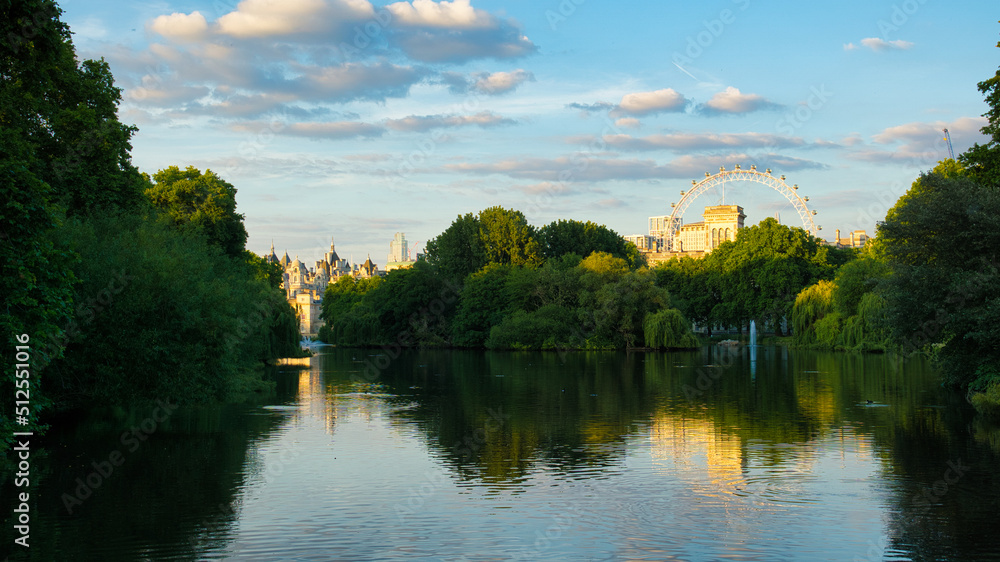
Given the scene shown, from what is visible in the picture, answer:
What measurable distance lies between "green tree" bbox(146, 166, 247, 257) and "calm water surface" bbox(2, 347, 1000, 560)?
2097 cm

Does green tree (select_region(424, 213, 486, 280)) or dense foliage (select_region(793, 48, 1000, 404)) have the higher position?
green tree (select_region(424, 213, 486, 280))

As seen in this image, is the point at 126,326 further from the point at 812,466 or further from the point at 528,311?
the point at 528,311

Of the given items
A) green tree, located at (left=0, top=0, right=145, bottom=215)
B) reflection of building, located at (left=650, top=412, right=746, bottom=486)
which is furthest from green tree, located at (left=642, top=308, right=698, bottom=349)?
green tree, located at (left=0, top=0, right=145, bottom=215)

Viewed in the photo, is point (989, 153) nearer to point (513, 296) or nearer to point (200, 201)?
point (200, 201)

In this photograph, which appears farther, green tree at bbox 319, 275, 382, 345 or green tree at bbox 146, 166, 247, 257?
green tree at bbox 319, 275, 382, 345

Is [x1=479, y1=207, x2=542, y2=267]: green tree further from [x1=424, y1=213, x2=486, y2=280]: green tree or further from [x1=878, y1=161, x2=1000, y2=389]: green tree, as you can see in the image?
[x1=878, y1=161, x2=1000, y2=389]: green tree

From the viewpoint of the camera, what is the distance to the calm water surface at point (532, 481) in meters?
13.7

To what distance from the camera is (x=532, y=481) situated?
18344 millimetres

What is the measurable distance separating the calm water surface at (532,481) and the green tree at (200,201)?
68.8 feet

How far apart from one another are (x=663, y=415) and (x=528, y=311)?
58004 millimetres

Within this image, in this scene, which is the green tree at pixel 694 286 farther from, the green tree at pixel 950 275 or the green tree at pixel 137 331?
the green tree at pixel 137 331

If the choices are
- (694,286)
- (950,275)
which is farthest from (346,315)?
(950,275)

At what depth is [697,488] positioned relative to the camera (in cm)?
1750

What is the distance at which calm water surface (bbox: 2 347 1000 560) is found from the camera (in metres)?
13.7
